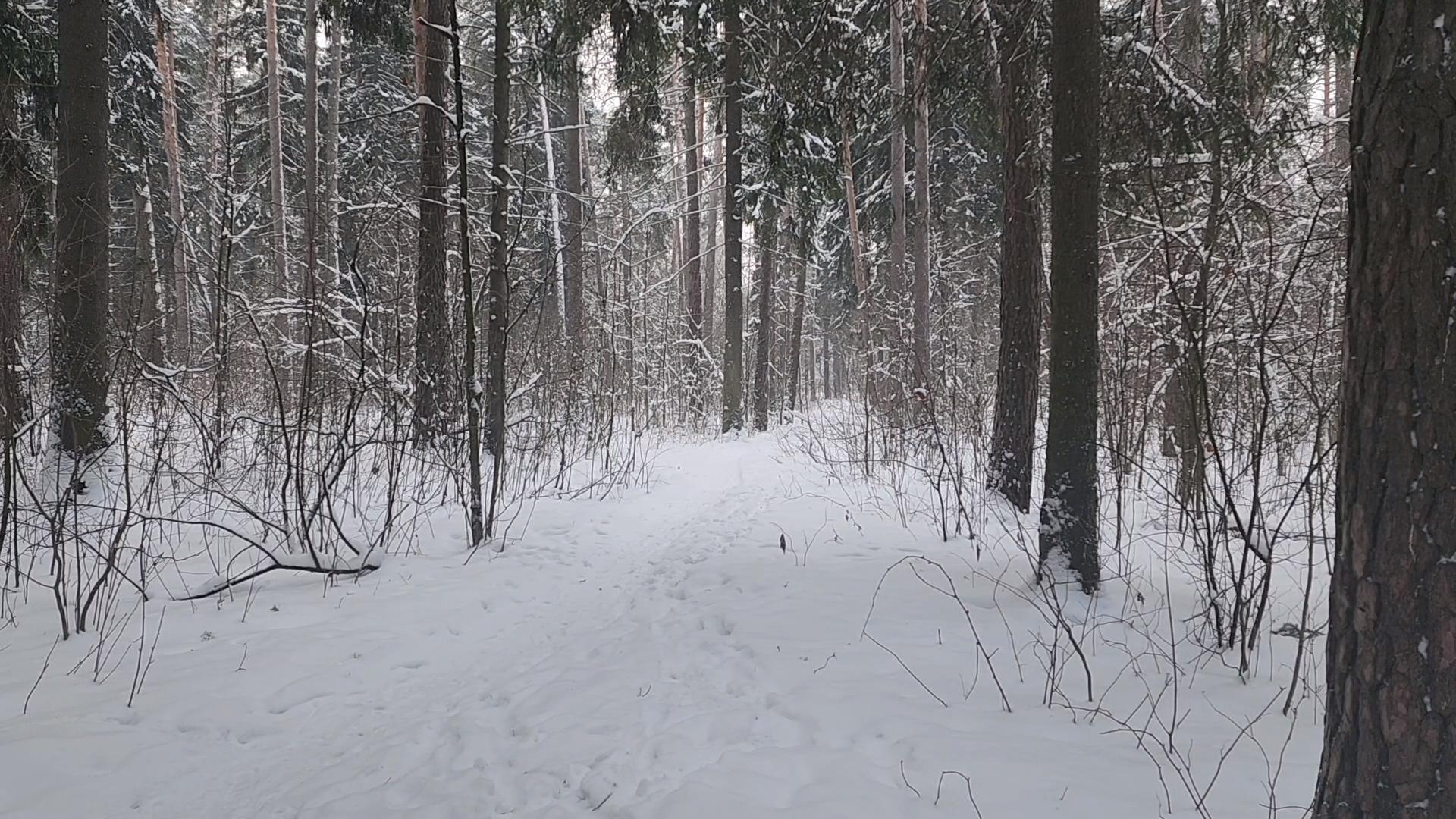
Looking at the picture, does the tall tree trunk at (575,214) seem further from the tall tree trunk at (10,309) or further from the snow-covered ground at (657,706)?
the snow-covered ground at (657,706)

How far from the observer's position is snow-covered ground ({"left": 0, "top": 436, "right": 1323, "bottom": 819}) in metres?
2.19

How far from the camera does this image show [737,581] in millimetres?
4492

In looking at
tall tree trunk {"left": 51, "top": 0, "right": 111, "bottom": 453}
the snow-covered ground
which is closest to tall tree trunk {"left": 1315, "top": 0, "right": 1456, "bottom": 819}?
the snow-covered ground

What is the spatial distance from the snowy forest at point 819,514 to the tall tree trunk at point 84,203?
3 cm

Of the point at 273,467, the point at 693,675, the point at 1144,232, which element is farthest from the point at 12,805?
the point at 1144,232

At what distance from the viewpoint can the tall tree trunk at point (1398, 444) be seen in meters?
1.41

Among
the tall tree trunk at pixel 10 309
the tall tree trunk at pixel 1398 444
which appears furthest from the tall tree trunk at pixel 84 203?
the tall tree trunk at pixel 1398 444

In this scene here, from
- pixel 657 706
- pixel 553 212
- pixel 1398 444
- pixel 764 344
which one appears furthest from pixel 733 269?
pixel 1398 444

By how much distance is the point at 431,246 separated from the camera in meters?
7.38

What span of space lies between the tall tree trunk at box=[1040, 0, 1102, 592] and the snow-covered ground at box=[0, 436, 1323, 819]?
495 millimetres

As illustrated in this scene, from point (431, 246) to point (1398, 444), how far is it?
7718 mm

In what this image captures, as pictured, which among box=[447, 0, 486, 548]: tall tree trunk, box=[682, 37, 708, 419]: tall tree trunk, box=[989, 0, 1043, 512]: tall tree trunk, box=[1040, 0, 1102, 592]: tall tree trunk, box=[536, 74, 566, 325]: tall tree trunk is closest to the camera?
box=[1040, 0, 1102, 592]: tall tree trunk

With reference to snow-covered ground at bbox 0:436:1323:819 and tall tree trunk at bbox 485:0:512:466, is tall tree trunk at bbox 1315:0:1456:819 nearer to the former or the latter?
snow-covered ground at bbox 0:436:1323:819

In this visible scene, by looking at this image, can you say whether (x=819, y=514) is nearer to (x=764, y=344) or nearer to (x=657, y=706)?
(x=657, y=706)
